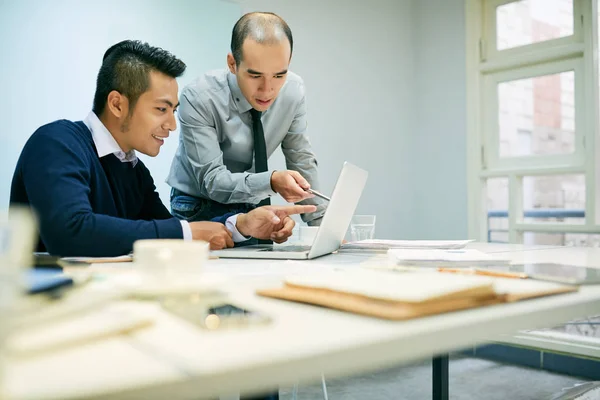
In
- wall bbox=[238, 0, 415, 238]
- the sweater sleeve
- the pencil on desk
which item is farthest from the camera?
wall bbox=[238, 0, 415, 238]

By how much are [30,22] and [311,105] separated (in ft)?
5.35

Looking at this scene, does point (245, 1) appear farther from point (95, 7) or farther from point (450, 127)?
point (450, 127)

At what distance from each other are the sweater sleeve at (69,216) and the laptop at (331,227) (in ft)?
0.67

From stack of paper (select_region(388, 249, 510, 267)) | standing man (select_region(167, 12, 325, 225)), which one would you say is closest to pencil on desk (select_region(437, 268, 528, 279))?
stack of paper (select_region(388, 249, 510, 267))

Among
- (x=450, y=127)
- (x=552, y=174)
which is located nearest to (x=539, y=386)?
(x=552, y=174)

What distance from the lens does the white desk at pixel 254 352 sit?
0.36 metres

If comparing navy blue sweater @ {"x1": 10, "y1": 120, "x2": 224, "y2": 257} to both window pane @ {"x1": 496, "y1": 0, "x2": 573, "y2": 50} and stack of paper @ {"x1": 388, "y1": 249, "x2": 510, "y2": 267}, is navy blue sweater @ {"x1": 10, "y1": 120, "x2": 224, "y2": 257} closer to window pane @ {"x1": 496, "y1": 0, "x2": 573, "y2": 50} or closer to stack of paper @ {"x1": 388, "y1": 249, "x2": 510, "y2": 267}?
stack of paper @ {"x1": 388, "y1": 249, "x2": 510, "y2": 267}

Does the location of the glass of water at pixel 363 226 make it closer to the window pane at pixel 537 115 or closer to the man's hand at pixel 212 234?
the man's hand at pixel 212 234

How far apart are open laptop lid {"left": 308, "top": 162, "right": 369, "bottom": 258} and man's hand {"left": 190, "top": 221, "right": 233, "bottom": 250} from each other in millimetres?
270

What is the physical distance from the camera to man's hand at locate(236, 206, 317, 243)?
146 centimetres

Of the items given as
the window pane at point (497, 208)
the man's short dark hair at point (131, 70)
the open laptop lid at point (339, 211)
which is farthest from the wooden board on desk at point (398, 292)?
the window pane at point (497, 208)

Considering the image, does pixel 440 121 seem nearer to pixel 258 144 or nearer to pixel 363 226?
pixel 258 144

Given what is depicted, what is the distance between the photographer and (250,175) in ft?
5.96

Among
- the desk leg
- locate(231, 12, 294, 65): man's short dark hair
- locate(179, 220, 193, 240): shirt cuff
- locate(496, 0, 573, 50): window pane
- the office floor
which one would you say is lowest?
the office floor
